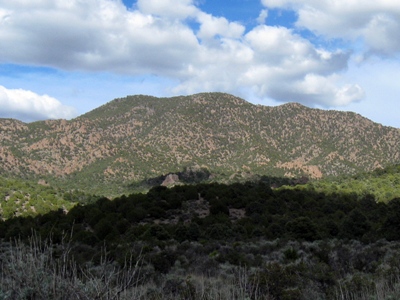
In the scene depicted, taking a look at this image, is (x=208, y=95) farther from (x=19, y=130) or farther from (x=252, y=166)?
(x=19, y=130)

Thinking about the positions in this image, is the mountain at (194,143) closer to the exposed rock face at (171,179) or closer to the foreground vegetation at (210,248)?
the exposed rock face at (171,179)

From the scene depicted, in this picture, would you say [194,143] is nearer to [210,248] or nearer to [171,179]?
[171,179]

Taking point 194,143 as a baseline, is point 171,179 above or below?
below

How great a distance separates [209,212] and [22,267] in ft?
95.6

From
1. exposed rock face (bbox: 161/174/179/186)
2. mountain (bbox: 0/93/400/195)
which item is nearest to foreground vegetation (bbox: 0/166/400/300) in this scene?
exposed rock face (bbox: 161/174/179/186)

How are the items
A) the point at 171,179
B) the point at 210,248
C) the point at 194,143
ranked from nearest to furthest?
the point at 210,248, the point at 171,179, the point at 194,143

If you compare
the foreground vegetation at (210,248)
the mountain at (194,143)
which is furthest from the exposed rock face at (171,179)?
the foreground vegetation at (210,248)

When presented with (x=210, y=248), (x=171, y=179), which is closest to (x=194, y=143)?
(x=171, y=179)

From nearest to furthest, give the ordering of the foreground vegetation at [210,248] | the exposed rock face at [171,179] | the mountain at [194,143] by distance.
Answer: the foreground vegetation at [210,248], the exposed rock face at [171,179], the mountain at [194,143]

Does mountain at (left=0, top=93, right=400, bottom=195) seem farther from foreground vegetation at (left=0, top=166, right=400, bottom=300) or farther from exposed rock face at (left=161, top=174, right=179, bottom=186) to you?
foreground vegetation at (left=0, top=166, right=400, bottom=300)

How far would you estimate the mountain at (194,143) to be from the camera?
86625mm

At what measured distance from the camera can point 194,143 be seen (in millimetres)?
99062

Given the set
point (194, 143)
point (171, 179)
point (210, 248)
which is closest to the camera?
point (210, 248)

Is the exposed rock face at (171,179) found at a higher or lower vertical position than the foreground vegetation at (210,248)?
higher
